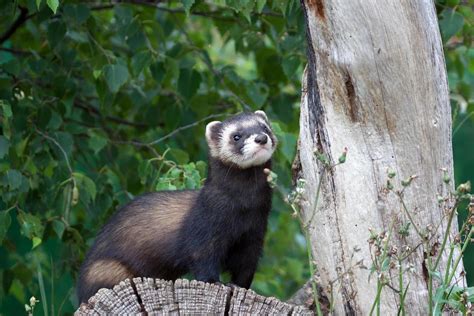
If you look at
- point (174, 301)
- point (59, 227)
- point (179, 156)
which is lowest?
point (59, 227)

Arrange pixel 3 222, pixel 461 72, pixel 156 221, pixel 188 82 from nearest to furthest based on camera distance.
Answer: pixel 156 221
pixel 3 222
pixel 188 82
pixel 461 72

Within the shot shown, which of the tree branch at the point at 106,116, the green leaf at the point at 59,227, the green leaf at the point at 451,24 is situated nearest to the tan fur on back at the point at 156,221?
the green leaf at the point at 59,227

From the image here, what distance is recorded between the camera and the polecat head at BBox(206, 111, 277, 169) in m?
5.74

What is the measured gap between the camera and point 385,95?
4.87m

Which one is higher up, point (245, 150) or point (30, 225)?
point (245, 150)

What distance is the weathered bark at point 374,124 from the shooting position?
4.80 m

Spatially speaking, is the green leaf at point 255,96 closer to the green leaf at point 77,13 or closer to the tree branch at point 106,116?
the tree branch at point 106,116

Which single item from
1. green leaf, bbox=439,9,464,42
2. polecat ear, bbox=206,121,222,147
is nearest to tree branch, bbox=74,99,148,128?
polecat ear, bbox=206,121,222,147

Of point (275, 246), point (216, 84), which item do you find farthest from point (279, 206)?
point (275, 246)

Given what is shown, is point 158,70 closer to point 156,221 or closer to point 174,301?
point 156,221

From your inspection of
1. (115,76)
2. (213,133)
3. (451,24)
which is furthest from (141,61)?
(451,24)

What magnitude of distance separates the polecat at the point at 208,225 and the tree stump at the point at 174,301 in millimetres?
1006

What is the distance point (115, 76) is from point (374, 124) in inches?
91.2

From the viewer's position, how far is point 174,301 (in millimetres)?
4688
